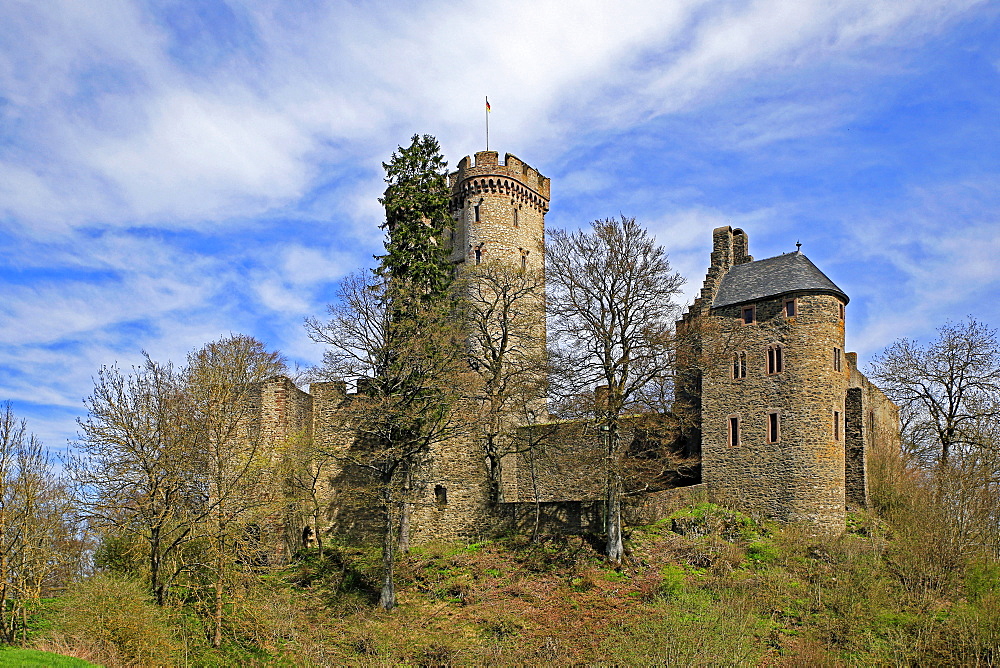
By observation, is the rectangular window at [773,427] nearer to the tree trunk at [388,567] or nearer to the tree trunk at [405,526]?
the tree trunk at [405,526]

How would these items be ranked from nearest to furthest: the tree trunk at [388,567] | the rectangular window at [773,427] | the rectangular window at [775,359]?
the tree trunk at [388,567] < the rectangular window at [773,427] < the rectangular window at [775,359]

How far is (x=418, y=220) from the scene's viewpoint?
32781 millimetres

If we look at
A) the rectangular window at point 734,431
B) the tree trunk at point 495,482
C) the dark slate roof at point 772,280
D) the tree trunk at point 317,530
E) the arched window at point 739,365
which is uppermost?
the dark slate roof at point 772,280

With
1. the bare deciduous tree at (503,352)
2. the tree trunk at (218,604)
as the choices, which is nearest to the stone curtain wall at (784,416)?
the bare deciduous tree at (503,352)

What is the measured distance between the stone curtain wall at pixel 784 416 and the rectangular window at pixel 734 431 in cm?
12

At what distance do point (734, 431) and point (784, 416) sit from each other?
73.1 inches

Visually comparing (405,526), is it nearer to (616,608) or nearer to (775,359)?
(616,608)

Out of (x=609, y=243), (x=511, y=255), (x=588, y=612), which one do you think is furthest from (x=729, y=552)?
(x=511, y=255)

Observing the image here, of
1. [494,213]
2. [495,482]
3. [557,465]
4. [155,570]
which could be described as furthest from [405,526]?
[494,213]

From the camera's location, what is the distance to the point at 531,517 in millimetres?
30094

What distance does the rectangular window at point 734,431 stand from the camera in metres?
31.0

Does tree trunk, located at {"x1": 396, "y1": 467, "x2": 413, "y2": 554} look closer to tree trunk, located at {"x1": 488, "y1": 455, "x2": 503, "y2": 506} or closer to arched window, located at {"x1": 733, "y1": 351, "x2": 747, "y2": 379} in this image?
tree trunk, located at {"x1": 488, "y1": 455, "x2": 503, "y2": 506}

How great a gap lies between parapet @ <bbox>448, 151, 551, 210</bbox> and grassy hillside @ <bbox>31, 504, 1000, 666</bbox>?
16.8m

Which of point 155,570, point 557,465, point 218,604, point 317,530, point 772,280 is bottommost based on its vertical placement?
point 218,604
